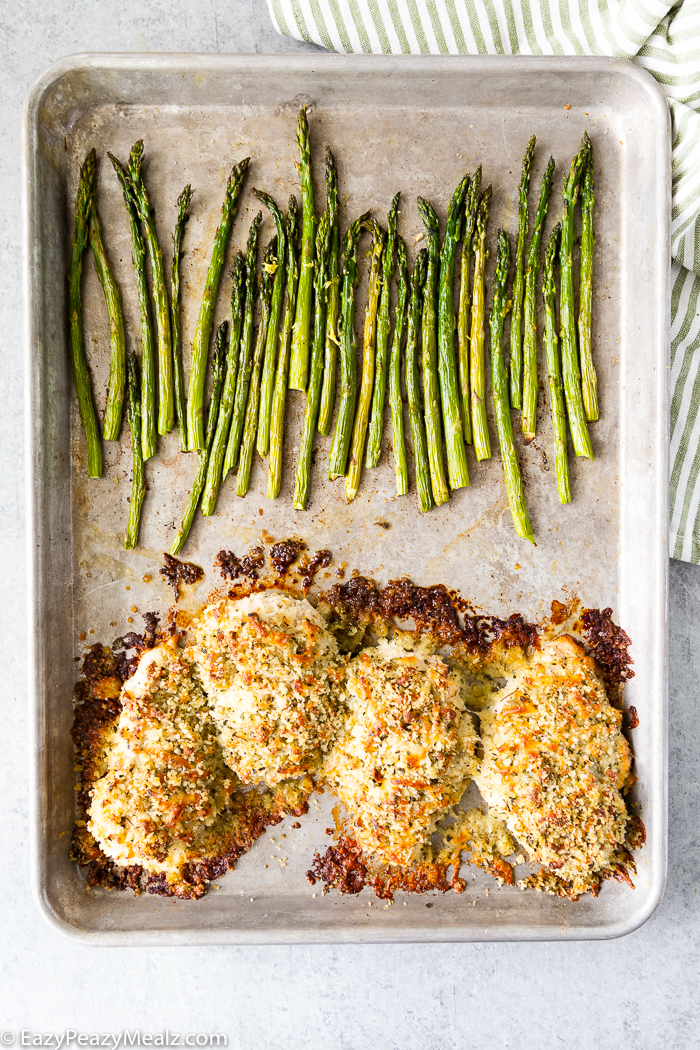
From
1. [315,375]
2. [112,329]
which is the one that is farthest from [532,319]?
[112,329]

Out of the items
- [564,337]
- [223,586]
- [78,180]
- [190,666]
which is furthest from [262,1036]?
[78,180]

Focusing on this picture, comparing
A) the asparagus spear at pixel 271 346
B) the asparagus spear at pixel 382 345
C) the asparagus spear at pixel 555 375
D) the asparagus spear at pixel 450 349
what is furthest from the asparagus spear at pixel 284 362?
the asparagus spear at pixel 555 375

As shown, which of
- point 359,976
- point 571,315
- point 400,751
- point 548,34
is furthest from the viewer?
point 359,976

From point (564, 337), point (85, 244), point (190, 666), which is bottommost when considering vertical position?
point (190, 666)

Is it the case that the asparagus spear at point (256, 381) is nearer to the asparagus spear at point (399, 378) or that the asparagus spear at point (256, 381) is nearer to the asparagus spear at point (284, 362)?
the asparagus spear at point (284, 362)

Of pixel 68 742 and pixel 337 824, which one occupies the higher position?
pixel 68 742

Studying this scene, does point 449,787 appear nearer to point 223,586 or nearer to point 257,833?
point 257,833

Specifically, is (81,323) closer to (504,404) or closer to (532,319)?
(504,404)
